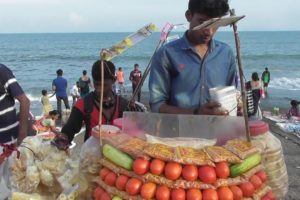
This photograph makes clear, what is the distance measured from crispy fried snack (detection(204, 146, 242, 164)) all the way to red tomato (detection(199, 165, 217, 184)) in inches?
1.8

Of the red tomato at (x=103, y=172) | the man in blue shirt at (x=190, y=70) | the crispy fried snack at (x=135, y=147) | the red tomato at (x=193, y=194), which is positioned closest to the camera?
the red tomato at (x=193, y=194)

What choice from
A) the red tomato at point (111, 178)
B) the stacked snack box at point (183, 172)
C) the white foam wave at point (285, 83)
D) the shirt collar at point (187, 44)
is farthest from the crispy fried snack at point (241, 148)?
the white foam wave at point (285, 83)

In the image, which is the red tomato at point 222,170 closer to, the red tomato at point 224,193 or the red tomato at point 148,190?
the red tomato at point 224,193

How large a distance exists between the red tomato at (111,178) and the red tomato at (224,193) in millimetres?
447

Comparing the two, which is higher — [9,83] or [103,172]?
[9,83]

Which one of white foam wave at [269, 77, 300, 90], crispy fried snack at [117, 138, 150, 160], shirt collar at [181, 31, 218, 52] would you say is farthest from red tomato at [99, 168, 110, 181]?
white foam wave at [269, 77, 300, 90]

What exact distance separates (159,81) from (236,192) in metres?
0.79

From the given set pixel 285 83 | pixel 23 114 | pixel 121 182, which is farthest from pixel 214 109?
pixel 285 83

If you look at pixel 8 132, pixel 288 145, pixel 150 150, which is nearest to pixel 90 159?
pixel 150 150

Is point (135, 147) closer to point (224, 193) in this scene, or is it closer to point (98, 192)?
point (98, 192)

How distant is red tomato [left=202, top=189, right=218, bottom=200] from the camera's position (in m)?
1.73

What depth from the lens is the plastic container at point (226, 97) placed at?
6.57 feet

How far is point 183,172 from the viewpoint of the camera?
175cm

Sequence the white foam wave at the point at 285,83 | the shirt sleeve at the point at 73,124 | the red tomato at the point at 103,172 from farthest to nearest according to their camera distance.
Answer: the white foam wave at the point at 285,83 → the shirt sleeve at the point at 73,124 → the red tomato at the point at 103,172
